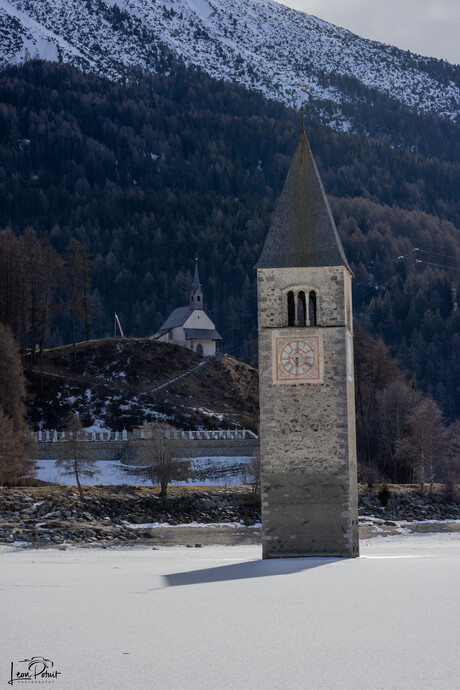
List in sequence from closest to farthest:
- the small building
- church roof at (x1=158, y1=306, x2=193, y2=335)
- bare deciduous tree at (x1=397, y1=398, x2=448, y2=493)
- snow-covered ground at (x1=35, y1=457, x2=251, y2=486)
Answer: snow-covered ground at (x1=35, y1=457, x2=251, y2=486) → bare deciduous tree at (x1=397, y1=398, x2=448, y2=493) → the small building → church roof at (x1=158, y1=306, x2=193, y2=335)

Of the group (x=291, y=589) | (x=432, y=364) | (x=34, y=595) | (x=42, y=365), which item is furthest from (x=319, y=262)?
(x=432, y=364)

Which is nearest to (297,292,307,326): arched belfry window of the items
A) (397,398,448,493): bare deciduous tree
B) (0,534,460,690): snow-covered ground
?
(0,534,460,690): snow-covered ground

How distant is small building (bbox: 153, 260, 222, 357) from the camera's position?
126562 millimetres

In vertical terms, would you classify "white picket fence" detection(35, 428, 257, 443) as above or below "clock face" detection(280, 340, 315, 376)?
below

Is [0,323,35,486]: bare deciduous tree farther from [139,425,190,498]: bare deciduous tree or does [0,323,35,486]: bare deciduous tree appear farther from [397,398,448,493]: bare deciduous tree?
[397,398,448,493]: bare deciduous tree

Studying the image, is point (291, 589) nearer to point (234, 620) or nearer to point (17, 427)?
point (234, 620)

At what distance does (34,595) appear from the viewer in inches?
753

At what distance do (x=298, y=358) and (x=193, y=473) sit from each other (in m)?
40.7

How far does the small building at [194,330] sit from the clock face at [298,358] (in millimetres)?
89757

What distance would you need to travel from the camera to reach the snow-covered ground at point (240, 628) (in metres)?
11.8

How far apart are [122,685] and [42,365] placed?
3207 inches

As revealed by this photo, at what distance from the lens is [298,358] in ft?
112

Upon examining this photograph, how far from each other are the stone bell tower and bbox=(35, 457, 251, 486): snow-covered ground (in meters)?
38.0

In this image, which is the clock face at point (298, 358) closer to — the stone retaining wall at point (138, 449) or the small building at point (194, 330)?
the stone retaining wall at point (138, 449)
